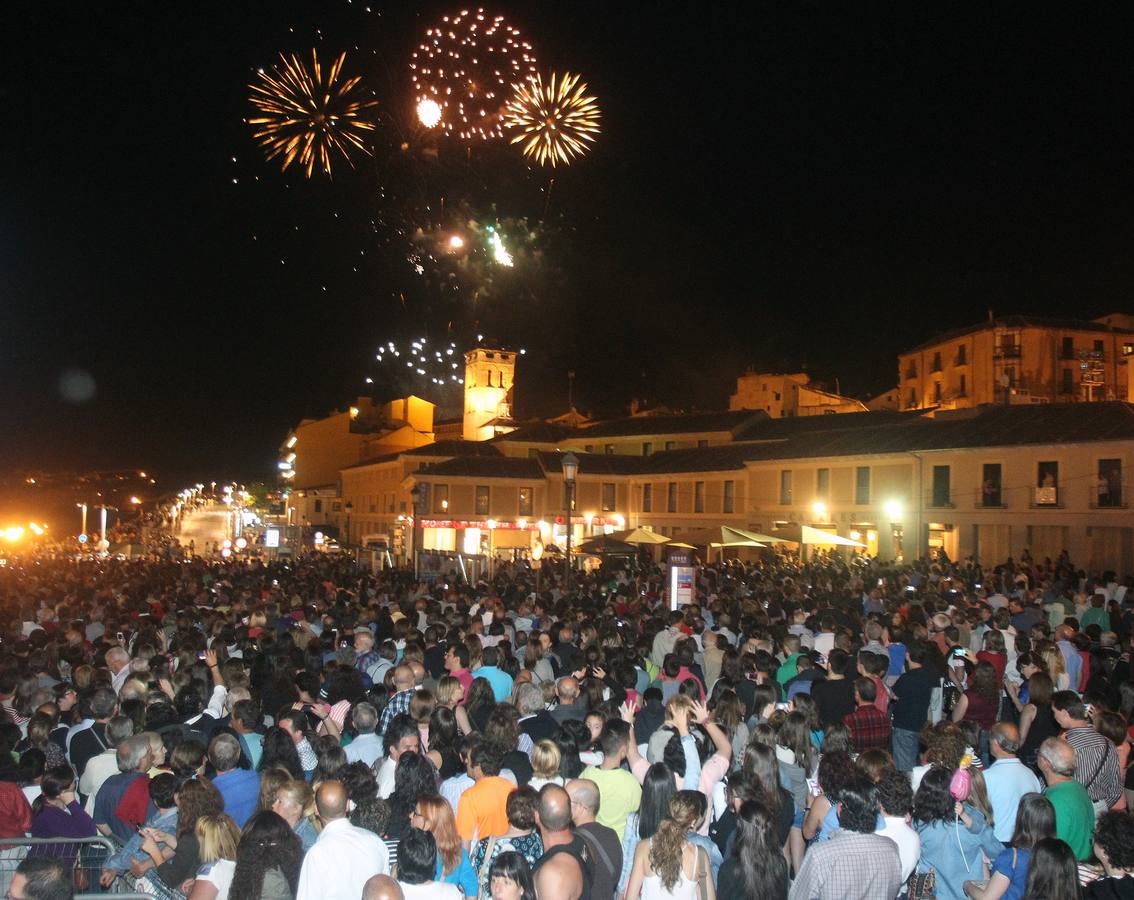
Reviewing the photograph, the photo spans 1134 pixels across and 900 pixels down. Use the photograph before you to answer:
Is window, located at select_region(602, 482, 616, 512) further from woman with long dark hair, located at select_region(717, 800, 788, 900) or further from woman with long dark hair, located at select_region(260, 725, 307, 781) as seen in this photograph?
woman with long dark hair, located at select_region(717, 800, 788, 900)

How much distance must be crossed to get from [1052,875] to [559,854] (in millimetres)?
2161

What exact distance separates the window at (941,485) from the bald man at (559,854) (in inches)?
1149

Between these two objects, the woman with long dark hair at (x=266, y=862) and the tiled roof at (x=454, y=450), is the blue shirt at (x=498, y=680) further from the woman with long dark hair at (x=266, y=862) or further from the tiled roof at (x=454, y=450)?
the tiled roof at (x=454, y=450)

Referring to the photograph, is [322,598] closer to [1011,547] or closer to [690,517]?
[1011,547]

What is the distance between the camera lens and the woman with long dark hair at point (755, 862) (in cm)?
444

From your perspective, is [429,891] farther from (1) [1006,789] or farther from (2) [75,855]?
(1) [1006,789]

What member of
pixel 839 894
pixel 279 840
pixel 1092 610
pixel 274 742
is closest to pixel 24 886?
pixel 279 840

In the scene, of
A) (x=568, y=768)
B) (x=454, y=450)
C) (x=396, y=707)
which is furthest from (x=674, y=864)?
(x=454, y=450)

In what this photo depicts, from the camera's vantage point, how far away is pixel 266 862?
4.39 metres

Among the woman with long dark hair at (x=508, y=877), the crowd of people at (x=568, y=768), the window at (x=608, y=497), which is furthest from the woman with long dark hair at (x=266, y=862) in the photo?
the window at (x=608, y=497)

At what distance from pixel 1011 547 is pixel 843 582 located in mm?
12599

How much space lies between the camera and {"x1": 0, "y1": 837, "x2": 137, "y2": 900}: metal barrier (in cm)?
515

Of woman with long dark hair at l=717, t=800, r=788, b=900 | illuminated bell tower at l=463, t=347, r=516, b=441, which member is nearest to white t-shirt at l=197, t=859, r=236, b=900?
woman with long dark hair at l=717, t=800, r=788, b=900

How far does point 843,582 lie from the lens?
64.6 ft
